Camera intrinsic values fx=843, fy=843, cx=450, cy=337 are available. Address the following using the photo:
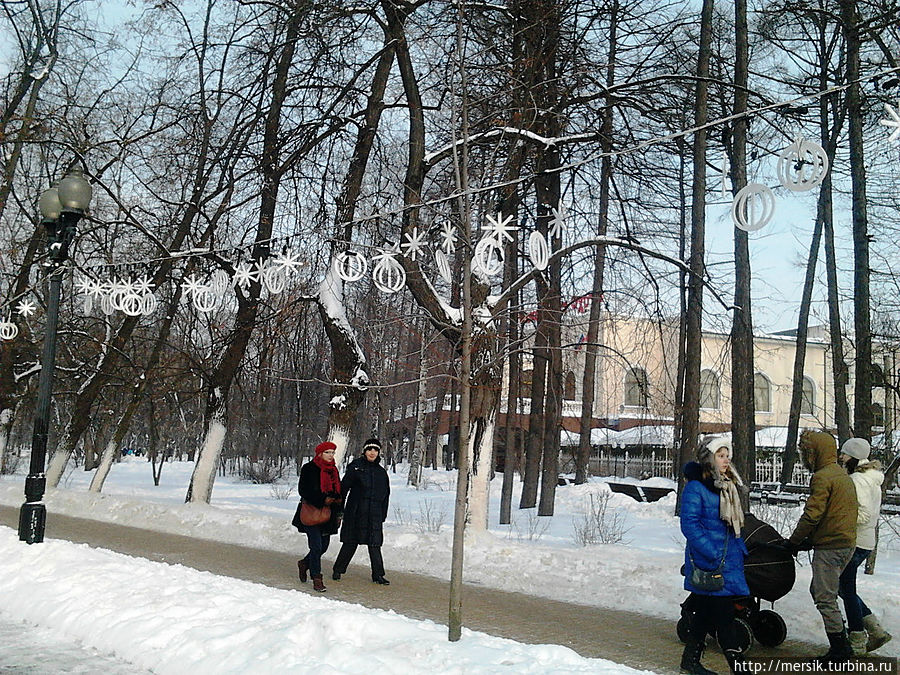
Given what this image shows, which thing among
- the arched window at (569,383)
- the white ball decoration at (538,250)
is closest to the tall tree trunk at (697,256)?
the arched window at (569,383)

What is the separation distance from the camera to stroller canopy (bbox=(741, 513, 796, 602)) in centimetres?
697

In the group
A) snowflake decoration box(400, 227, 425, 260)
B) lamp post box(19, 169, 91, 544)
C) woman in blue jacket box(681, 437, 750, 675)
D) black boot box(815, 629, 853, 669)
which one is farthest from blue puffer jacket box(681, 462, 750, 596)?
lamp post box(19, 169, 91, 544)

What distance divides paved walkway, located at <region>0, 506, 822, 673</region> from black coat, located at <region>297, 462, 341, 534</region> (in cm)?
72

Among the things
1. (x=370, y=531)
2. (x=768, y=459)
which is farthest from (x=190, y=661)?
(x=768, y=459)

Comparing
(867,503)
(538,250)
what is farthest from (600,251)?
(867,503)

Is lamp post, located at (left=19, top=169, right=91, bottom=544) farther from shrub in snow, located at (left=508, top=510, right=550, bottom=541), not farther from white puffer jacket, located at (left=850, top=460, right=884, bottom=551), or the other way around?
white puffer jacket, located at (left=850, top=460, right=884, bottom=551)

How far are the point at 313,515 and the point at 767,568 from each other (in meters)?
5.40

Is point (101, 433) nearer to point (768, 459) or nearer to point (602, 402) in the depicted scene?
point (768, 459)

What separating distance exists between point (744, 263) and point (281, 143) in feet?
26.7

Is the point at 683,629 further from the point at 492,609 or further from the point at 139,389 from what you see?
the point at 139,389

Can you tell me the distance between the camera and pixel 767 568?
698 centimetres

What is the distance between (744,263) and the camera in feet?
44.9

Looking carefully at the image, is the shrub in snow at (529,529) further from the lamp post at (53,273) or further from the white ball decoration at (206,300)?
the lamp post at (53,273)

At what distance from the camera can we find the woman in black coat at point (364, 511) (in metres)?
10.5
